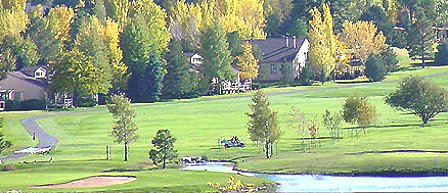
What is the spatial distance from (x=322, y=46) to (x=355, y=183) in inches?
3439

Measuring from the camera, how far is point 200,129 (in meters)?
Result: 101

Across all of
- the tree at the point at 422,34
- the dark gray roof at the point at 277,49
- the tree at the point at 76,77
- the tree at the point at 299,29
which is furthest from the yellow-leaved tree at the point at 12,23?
the tree at the point at 422,34

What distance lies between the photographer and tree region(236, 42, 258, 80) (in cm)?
14762

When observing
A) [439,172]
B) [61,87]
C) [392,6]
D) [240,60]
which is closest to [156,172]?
[439,172]

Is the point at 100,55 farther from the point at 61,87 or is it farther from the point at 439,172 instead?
the point at 439,172

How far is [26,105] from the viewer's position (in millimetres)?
128125

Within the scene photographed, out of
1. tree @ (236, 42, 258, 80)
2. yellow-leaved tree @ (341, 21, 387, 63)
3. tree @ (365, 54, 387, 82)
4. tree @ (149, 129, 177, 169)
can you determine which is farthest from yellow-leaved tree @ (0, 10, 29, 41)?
tree @ (149, 129, 177, 169)

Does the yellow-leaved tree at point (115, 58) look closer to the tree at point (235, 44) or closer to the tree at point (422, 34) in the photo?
the tree at point (235, 44)

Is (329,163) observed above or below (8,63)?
below

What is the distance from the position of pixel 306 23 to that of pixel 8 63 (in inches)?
1899

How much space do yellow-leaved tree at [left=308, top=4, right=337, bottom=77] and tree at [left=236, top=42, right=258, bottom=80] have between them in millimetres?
7791

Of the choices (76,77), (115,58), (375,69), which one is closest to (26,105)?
(76,77)

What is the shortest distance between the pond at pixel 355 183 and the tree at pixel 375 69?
3044 inches

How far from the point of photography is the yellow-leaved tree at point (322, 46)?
494ft
